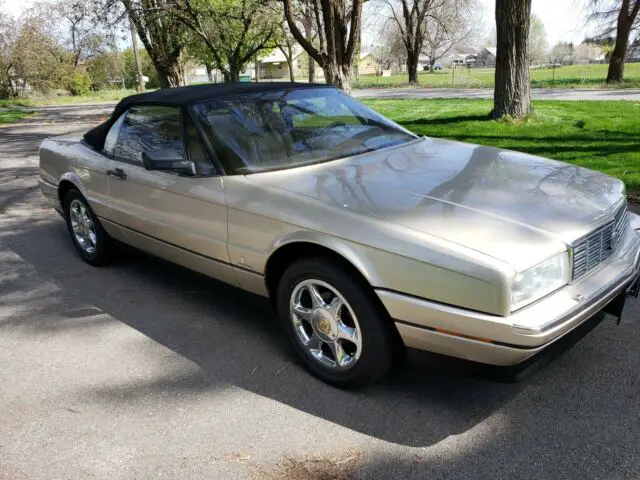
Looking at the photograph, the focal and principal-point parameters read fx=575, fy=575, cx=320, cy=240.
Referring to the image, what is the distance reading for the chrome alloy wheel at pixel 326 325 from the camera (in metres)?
2.88

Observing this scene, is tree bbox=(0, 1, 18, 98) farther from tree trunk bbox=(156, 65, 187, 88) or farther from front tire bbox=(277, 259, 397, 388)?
front tire bbox=(277, 259, 397, 388)

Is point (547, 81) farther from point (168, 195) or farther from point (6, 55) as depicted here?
point (6, 55)

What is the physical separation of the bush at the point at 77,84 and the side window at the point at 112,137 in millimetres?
47858

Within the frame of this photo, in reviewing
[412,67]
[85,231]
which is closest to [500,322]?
[85,231]

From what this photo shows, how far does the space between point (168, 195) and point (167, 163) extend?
0.95 ft

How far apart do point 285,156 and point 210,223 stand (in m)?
0.61

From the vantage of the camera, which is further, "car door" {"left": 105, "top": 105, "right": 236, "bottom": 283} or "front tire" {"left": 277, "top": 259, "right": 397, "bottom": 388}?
"car door" {"left": 105, "top": 105, "right": 236, "bottom": 283}

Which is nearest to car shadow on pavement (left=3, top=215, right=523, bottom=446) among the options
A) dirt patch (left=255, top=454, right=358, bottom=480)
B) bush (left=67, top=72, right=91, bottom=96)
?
dirt patch (left=255, top=454, right=358, bottom=480)

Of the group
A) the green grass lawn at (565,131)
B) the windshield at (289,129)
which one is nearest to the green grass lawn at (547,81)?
the green grass lawn at (565,131)

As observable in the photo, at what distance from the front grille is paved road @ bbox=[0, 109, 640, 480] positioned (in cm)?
66

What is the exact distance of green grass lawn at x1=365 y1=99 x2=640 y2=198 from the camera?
7.77 metres

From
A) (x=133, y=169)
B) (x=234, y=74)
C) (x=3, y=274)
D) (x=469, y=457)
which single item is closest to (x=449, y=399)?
(x=469, y=457)

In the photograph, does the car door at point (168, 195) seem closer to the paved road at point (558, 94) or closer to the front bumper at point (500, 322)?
the front bumper at point (500, 322)

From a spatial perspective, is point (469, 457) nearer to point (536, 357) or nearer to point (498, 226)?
point (536, 357)
